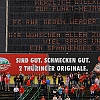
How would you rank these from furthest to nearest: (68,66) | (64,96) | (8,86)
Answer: (68,66)
(8,86)
(64,96)

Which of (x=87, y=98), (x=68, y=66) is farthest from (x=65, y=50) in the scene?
(x=87, y=98)

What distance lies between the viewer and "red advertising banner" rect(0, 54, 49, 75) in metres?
34.5

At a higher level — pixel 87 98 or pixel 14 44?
pixel 14 44

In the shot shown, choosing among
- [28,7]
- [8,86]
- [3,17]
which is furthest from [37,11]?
[8,86]

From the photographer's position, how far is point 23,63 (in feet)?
114

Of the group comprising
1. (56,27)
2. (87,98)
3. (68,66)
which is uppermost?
(56,27)

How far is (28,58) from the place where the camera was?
114 feet

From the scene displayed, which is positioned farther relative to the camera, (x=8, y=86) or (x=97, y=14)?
(x=97, y=14)

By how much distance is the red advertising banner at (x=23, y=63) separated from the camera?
34.5 m

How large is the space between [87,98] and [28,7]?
10.6m

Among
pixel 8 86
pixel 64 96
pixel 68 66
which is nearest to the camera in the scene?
pixel 64 96

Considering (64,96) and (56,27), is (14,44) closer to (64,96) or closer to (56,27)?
(56,27)

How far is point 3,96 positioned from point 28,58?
20.1 feet

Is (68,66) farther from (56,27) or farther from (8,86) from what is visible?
(8,86)
